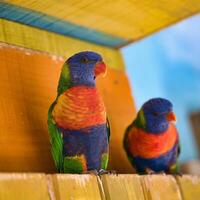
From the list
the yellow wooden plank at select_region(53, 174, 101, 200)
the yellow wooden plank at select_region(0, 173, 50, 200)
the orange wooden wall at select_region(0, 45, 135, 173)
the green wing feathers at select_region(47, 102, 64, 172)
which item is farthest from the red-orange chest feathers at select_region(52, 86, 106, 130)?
the yellow wooden plank at select_region(0, 173, 50, 200)

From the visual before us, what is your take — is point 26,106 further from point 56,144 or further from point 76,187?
point 76,187

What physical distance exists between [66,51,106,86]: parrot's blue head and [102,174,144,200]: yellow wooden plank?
0.38 metres

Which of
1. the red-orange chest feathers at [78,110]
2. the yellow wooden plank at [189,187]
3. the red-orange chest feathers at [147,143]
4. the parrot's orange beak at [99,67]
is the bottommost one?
the yellow wooden plank at [189,187]

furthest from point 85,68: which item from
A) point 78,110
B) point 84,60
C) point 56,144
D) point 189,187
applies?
point 189,187

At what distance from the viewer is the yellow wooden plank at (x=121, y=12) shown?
1.78m

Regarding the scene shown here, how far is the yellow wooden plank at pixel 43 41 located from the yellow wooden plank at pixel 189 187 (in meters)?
0.71

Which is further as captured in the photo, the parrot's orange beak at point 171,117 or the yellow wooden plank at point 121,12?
the parrot's orange beak at point 171,117

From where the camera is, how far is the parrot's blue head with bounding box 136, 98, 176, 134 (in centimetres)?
202

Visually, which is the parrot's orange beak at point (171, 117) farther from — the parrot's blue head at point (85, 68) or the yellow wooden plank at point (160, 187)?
the parrot's blue head at point (85, 68)

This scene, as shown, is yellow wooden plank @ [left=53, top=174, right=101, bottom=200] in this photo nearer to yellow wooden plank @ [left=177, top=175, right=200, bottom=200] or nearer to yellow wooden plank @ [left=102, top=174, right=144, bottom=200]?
yellow wooden plank @ [left=102, top=174, right=144, bottom=200]

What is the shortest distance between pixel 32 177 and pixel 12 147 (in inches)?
14.2

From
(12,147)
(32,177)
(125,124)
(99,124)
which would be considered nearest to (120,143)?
(125,124)

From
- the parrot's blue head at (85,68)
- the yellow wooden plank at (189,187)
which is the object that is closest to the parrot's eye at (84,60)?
the parrot's blue head at (85,68)

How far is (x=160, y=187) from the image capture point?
65.7 inches
